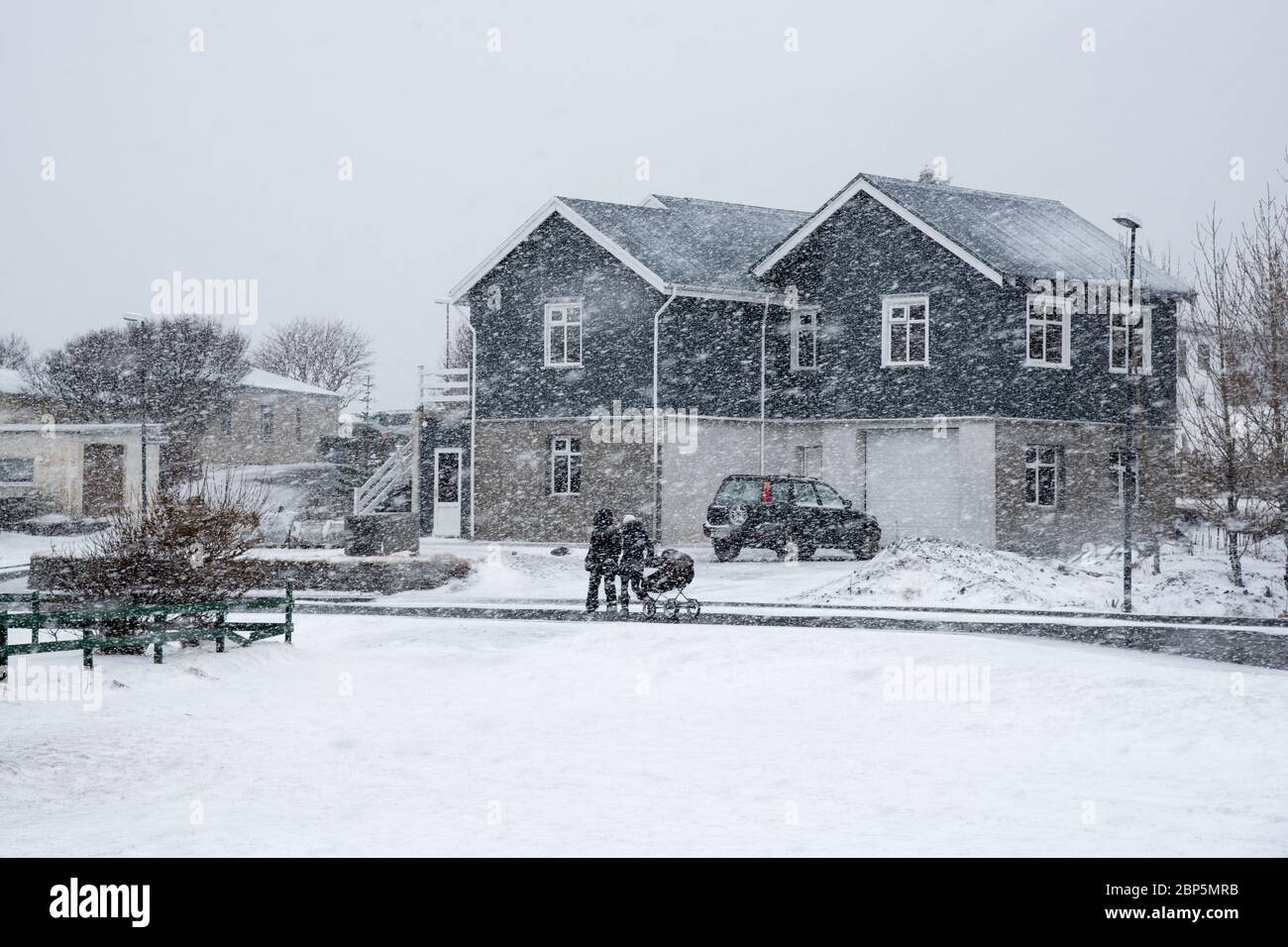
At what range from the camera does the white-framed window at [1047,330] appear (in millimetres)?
34031

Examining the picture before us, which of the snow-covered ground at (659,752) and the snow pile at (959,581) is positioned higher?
the snow pile at (959,581)

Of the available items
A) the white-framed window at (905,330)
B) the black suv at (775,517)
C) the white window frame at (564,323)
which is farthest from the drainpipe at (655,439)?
the white-framed window at (905,330)

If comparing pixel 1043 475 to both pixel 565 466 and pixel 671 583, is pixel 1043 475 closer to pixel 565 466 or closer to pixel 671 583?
pixel 565 466

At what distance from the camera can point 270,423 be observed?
2852 inches

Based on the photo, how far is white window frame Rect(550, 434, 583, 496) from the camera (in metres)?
37.2

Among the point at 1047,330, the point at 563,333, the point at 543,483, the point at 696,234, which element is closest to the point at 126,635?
the point at 543,483

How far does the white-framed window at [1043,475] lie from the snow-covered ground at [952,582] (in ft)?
13.3

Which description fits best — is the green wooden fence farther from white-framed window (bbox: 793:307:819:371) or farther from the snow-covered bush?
white-framed window (bbox: 793:307:819:371)

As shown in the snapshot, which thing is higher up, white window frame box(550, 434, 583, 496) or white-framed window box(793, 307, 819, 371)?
white-framed window box(793, 307, 819, 371)

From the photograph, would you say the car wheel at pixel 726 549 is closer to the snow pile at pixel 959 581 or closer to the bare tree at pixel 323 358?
the snow pile at pixel 959 581

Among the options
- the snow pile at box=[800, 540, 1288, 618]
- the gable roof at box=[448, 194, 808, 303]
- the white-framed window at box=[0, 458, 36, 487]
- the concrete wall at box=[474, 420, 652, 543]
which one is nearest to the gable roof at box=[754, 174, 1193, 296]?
Answer: the gable roof at box=[448, 194, 808, 303]

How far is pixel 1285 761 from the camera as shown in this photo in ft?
41.1

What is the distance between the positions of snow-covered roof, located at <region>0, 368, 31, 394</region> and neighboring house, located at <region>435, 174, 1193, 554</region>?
30.9 m
